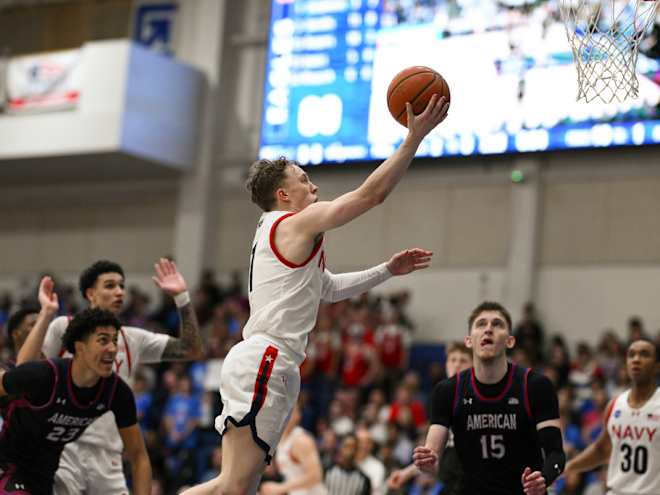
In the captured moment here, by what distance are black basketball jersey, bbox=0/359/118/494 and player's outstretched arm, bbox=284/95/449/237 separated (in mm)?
1953

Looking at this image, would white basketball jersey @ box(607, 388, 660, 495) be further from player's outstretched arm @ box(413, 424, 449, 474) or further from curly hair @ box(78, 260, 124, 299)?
curly hair @ box(78, 260, 124, 299)

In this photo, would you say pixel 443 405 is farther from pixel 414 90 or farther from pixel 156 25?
pixel 156 25

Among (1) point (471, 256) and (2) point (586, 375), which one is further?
(1) point (471, 256)

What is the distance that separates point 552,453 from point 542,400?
0.38 m

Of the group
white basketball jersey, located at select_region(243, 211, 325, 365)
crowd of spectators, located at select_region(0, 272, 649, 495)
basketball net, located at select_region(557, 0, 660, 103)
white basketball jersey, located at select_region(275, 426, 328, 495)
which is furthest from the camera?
crowd of spectators, located at select_region(0, 272, 649, 495)

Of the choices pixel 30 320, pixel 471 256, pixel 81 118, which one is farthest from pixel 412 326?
pixel 30 320

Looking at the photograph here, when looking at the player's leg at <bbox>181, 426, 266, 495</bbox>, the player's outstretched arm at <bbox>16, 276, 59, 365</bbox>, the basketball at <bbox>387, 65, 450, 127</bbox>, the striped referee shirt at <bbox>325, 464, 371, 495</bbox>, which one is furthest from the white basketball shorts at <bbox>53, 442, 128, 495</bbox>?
the striped referee shirt at <bbox>325, 464, 371, 495</bbox>

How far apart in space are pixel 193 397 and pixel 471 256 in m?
5.01

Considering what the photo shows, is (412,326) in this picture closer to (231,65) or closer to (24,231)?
(231,65)

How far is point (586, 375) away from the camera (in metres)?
15.1

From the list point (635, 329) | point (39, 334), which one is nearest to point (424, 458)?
point (39, 334)

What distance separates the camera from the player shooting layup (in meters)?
5.67

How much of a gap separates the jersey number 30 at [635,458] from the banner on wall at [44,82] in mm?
14890

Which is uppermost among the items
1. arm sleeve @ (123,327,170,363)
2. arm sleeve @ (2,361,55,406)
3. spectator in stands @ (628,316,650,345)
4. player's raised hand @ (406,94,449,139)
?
player's raised hand @ (406,94,449,139)
